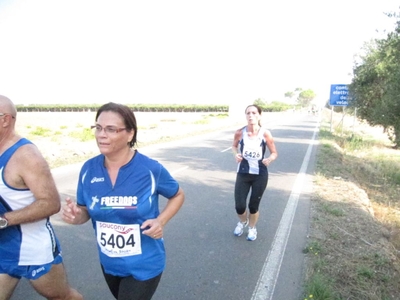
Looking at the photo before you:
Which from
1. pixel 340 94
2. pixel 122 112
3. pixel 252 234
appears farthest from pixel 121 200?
Result: pixel 340 94

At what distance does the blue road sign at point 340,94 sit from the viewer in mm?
19845

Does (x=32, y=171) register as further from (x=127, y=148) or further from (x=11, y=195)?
(x=127, y=148)

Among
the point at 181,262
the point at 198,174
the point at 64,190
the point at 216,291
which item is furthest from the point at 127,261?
the point at 198,174

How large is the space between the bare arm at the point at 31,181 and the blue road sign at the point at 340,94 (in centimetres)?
2038

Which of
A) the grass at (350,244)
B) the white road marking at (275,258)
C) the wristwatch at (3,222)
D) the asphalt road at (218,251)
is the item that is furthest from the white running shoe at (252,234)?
the wristwatch at (3,222)

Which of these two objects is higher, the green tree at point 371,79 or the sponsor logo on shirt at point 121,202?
the green tree at point 371,79

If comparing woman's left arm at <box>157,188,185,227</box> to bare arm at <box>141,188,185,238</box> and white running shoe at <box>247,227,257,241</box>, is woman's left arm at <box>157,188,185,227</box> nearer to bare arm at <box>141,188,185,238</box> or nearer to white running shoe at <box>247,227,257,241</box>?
bare arm at <box>141,188,185,238</box>

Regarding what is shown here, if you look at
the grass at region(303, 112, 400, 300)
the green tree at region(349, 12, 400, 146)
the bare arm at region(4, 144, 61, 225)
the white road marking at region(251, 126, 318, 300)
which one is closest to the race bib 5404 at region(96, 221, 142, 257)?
the bare arm at region(4, 144, 61, 225)

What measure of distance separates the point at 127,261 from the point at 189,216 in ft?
11.9

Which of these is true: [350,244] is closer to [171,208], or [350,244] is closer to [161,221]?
[171,208]

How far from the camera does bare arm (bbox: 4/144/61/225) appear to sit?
79.6 inches

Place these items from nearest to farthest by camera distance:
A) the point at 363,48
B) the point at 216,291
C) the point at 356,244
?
1. the point at 216,291
2. the point at 356,244
3. the point at 363,48

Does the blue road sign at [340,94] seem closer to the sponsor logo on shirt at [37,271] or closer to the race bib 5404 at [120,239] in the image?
the race bib 5404 at [120,239]

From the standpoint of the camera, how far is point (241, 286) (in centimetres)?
346
